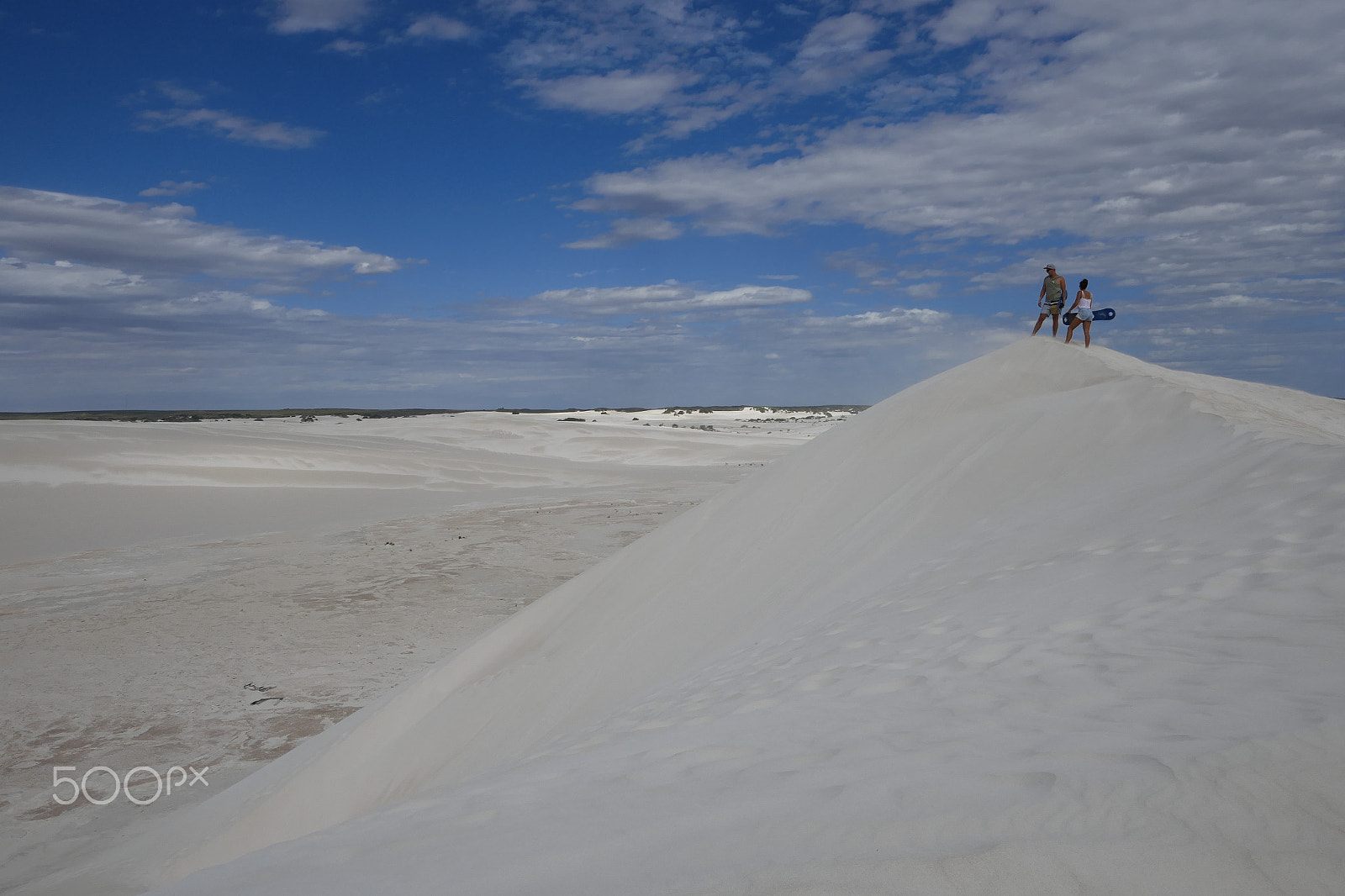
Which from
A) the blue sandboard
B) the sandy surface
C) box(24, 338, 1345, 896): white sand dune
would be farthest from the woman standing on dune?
the sandy surface

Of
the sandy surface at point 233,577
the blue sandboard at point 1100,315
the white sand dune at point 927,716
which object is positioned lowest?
the sandy surface at point 233,577

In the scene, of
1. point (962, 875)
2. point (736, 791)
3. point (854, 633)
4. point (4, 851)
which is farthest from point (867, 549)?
point (4, 851)

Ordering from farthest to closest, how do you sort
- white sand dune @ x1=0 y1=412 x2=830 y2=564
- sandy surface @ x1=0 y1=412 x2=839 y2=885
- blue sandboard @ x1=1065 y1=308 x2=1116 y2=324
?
1. white sand dune @ x1=0 y1=412 x2=830 y2=564
2. blue sandboard @ x1=1065 y1=308 x2=1116 y2=324
3. sandy surface @ x1=0 y1=412 x2=839 y2=885

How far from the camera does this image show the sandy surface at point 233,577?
5.11 metres

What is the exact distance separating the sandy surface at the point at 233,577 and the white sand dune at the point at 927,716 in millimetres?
978

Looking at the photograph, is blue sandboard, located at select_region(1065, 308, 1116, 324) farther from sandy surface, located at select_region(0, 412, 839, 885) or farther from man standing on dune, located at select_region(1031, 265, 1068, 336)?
sandy surface, located at select_region(0, 412, 839, 885)

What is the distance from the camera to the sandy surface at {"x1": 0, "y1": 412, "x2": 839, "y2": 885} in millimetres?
5109

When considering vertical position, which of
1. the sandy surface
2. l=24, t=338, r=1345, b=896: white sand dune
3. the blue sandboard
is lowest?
the sandy surface

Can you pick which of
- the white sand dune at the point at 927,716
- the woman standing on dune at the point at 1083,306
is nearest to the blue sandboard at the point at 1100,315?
the woman standing on dune at the point at 1083,306

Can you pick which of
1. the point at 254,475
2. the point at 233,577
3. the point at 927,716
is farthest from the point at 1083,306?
the point at 254,475

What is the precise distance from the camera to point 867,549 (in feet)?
16.6

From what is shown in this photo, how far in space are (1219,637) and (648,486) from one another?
15.6 meters

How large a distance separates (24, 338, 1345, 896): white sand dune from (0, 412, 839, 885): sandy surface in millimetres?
978

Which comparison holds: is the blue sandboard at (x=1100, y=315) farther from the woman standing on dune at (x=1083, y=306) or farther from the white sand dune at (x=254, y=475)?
the white sand dune at (x=254, y=475)
